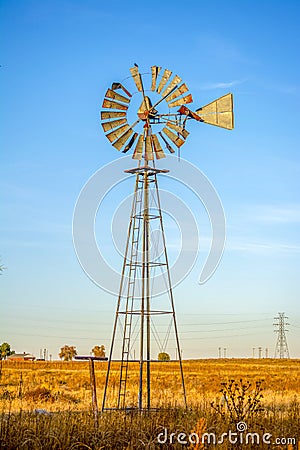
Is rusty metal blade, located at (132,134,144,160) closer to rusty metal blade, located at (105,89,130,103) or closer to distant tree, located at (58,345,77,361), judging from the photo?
rusty metal blade, located at (105,89,130,103)

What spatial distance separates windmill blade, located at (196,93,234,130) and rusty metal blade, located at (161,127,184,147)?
71 cm

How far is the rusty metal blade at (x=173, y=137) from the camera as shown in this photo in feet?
40.5

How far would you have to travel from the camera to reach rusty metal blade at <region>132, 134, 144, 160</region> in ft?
40.8

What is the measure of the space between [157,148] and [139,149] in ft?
1.14

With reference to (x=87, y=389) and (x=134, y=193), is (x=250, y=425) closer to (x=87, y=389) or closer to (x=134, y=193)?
(x=134, y=193)

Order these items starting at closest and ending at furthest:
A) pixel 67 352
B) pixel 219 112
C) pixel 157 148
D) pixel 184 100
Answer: pixel 219 112, pixel 184 100, pixel 157 148, pixel 67 352

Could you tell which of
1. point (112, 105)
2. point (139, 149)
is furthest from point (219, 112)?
point (112, 105)

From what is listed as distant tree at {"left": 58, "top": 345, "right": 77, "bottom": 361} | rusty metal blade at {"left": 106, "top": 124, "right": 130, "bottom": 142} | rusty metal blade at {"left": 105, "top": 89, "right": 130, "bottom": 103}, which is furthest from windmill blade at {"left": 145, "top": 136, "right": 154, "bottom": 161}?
distant tree at {"left": 58, "top": 345, "right": 77, "bottom": 361}

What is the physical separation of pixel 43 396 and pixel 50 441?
819 centimetres

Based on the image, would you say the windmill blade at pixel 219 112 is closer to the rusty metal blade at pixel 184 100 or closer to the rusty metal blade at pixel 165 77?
the rusty metal blade at pixel 184 100

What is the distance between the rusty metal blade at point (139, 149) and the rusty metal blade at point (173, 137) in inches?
17.5

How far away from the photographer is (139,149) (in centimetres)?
1249

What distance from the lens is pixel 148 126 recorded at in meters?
12.5

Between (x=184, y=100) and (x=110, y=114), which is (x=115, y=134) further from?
(x=184, y=100)
